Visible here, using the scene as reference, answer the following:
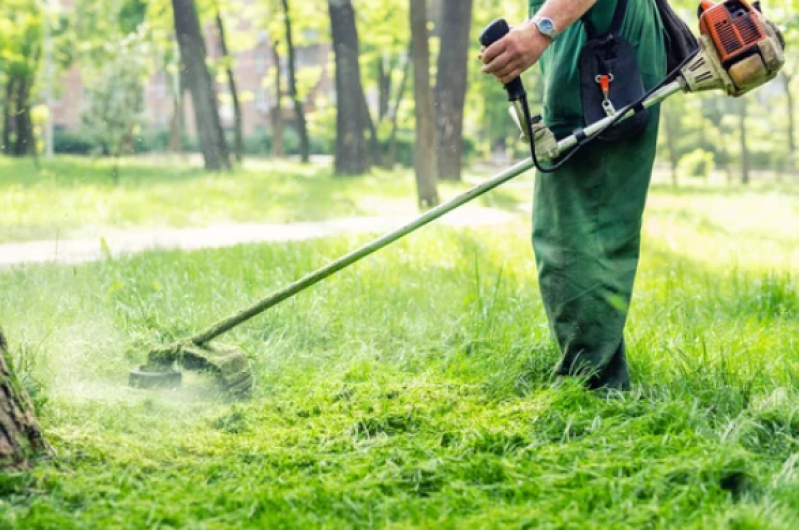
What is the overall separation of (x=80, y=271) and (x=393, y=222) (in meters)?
5.25

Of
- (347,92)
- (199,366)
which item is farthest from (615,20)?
(347,92)

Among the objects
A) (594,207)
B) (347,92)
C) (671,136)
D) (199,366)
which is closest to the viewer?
(594,207)

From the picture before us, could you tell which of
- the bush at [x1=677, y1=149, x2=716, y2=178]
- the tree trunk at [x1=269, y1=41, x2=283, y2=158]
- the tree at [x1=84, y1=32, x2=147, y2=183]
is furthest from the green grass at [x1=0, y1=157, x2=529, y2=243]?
the bush at [x1=677, y1=149, x2=716, y2=178]

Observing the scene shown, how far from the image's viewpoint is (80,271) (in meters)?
5.77

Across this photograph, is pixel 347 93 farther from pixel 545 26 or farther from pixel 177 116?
pixel 545 26

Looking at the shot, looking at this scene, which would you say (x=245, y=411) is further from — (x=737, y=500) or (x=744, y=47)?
(x=744, y=47)

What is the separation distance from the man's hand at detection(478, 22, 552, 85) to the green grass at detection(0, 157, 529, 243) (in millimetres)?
5324

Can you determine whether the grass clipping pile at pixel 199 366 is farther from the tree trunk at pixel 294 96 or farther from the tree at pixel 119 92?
the tree trunk at pixel 294 96

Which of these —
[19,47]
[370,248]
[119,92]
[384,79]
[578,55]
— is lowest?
[370,248]

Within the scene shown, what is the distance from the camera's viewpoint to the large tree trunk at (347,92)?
13.6 m

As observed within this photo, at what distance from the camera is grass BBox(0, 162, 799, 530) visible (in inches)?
103

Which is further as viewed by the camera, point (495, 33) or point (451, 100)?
point (451, 100)

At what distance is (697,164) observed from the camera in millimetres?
36938

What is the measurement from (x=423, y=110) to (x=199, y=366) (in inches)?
359
